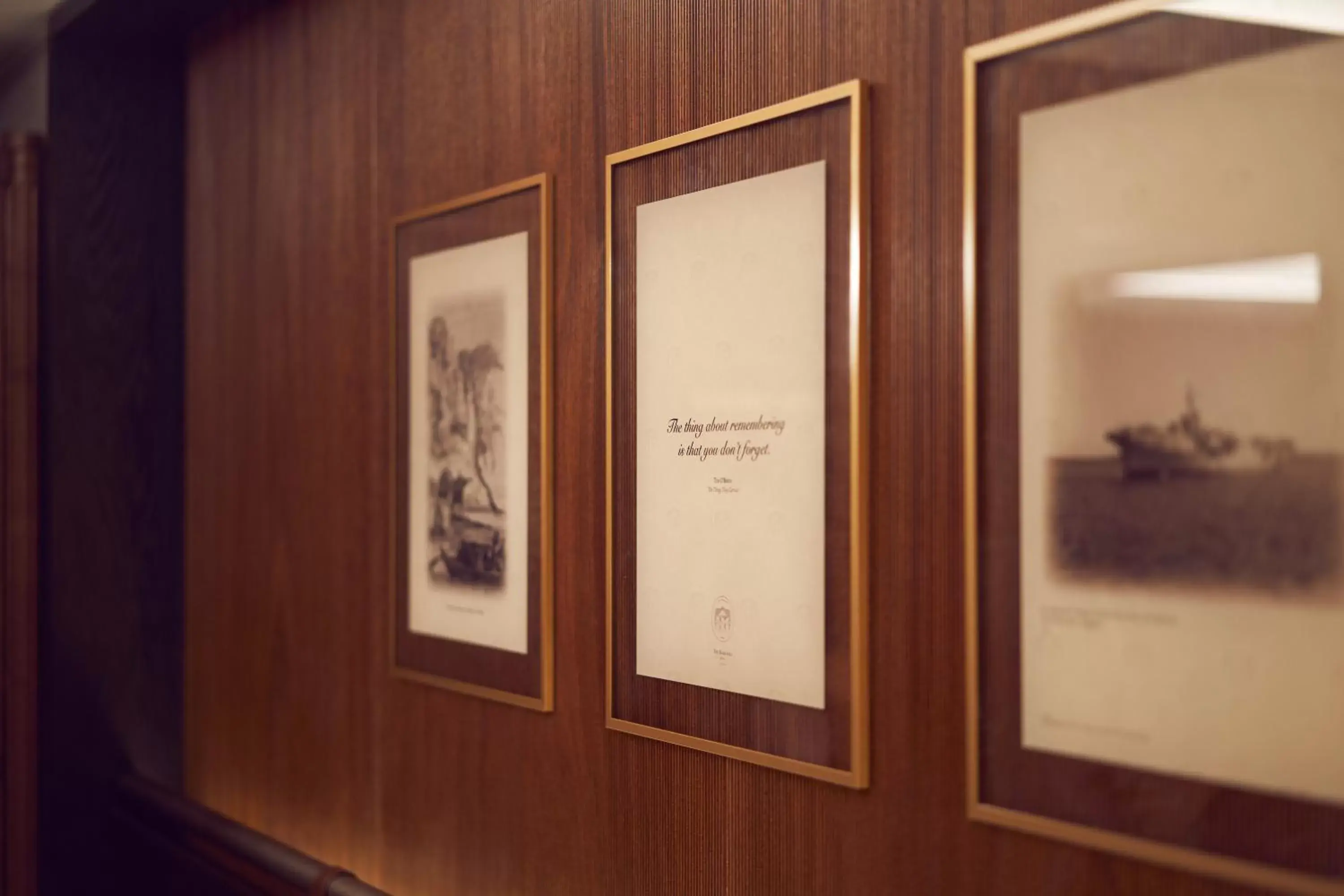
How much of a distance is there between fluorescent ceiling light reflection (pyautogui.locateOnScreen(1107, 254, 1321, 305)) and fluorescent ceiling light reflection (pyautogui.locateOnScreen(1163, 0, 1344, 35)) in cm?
19

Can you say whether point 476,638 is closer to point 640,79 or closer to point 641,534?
point 641,534

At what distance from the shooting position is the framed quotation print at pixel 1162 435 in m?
0.92

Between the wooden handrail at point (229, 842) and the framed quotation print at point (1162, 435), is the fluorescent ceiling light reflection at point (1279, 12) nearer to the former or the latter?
→ the framed quotation print at point (1162, 435)

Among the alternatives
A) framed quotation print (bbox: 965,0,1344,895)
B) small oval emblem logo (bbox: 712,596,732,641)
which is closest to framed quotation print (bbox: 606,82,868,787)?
small oval emblem logo (bbox: 712,596,732,641)

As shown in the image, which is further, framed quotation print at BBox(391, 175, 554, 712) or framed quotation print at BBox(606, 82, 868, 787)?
framed quotation print at BBox(391, 175, 554, 712)

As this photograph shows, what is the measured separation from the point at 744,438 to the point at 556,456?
15.1 inches

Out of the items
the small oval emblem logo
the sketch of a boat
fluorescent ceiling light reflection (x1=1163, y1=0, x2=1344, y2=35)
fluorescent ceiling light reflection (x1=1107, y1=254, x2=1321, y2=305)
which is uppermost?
fluorescent ceiling light reflection (x1=1163, y1=0, x2=1344, y2=35)

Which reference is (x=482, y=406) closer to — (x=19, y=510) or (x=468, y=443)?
(x=468, y=443)

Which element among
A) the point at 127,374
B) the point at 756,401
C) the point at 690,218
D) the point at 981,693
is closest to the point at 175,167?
the point at 127,374

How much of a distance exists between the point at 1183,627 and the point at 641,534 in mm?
723

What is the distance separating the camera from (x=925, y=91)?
1.20m

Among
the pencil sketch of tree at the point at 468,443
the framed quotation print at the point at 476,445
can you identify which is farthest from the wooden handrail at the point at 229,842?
the pencil sketch of tree at the point at 468,443

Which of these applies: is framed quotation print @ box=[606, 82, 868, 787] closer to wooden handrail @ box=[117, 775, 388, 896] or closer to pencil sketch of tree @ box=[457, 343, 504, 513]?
pencil sketch of tree @ box=[457, 343, 504, 513]

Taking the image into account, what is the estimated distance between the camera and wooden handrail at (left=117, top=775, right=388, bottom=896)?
1907 millimetres
